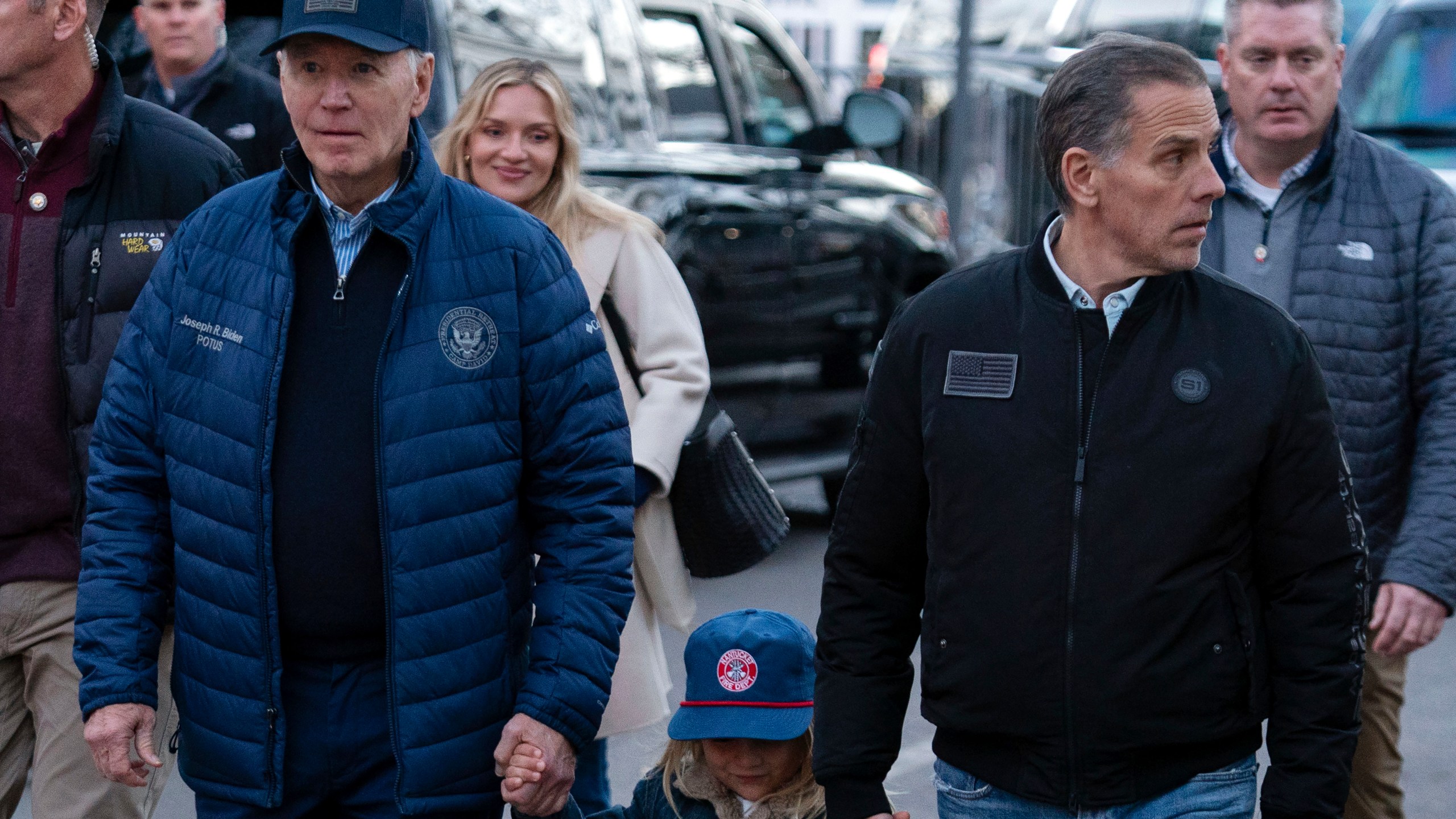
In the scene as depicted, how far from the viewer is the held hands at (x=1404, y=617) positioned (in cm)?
366

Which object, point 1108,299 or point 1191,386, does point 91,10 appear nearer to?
point 1108,299

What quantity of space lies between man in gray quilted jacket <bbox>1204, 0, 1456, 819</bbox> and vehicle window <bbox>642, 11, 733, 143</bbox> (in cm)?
379

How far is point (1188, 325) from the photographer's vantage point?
277 centimetres

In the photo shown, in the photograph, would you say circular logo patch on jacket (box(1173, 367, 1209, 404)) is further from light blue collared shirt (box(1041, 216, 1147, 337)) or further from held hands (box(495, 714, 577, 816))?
held hands (box(495, 714, 577, 816))

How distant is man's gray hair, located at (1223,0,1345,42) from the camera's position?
408cm

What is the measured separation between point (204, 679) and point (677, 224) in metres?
4.60

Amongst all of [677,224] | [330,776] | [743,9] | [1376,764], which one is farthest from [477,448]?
[743,9]

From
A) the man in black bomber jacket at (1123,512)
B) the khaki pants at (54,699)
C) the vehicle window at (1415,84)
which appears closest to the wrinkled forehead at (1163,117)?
the man in black bomber jacket at (1123,512)

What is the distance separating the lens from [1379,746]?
4.13 meters

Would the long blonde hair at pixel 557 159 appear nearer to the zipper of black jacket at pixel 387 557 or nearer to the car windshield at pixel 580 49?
the zipper of black jacket at pixel 387 557

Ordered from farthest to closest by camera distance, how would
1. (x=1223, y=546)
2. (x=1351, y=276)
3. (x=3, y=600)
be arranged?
(x=1351, y=276) < (x=3, y=600) < (x=1223, y=546)

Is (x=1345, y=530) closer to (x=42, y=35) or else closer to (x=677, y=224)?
(x=42, y=35)

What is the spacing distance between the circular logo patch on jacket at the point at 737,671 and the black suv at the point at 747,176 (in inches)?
129

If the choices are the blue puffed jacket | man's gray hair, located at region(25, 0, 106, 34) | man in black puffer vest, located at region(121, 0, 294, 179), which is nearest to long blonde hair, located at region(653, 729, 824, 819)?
the blue puffed jacket
